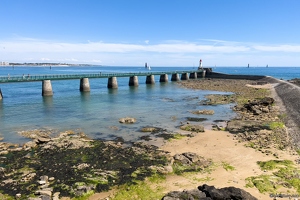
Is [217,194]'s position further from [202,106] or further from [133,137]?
[202,106]

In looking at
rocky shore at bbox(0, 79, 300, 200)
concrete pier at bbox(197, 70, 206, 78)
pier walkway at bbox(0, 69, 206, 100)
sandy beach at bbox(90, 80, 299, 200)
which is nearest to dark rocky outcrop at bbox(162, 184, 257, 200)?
rocky shore at bbox(0, 79, 300, 200)

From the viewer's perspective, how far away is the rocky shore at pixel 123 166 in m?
14.3

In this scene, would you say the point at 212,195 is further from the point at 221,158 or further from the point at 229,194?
the point at 221,158

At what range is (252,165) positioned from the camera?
18344 mm

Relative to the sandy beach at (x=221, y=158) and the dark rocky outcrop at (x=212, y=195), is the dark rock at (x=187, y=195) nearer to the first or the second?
the dark rocky outcrop at (x=212, y=195)

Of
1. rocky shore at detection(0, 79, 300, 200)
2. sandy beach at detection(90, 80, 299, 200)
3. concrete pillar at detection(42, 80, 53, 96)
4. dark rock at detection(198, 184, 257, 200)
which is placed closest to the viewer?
dark rock at detection(198, 184, 257, 200)

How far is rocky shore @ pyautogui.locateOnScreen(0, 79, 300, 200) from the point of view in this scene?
14.3 m

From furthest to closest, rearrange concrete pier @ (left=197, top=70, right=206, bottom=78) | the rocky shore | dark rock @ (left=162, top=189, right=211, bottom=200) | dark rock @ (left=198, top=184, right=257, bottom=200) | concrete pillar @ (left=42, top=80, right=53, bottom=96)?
1. concrete pier @ (left=197, top=70, right=206, bottom=78)
2. concrete pillar @ (left=42, top=80, right=53, bottom=96)
3. the rocky shore
4. dark rock @ (left=162, top=189, right=211, bottom=200)
5. dark rock @ (left=198, top=184, right=257, bottom=200)

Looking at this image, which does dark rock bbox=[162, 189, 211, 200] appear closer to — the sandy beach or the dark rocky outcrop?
the dark rocky outcrop

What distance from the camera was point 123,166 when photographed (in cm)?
1822

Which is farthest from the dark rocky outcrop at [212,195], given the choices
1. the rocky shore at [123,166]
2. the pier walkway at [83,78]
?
the pier walkway at [83,78]

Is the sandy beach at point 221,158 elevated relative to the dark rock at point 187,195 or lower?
lower

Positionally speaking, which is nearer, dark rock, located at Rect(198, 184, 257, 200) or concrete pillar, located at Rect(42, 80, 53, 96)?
dark rock, located at Rect(198, 184, 257, 200)

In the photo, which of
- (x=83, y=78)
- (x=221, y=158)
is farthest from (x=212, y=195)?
(x=83, y=78)
